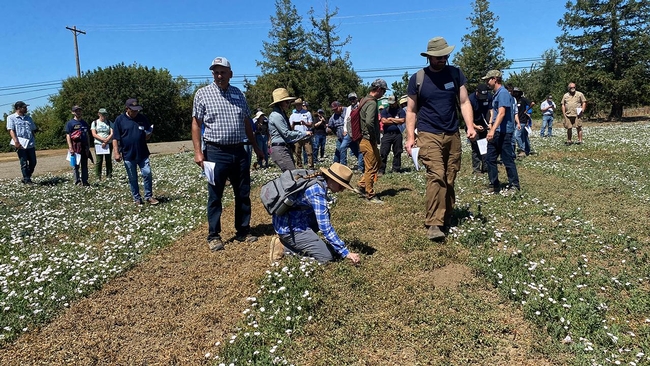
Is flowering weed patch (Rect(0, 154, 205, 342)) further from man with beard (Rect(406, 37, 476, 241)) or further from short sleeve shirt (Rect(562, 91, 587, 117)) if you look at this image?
short sleeve shirt (Rect(562, 91, 587, 117))

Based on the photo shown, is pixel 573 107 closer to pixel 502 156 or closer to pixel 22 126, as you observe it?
pixel 502 156

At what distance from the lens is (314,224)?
17.8 ft

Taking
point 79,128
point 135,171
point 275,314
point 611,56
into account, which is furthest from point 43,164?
point 611,56

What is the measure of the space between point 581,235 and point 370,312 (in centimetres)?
355

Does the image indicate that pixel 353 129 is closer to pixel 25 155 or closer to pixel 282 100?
pixel 282 100

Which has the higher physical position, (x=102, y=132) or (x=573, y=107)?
(x=573, y=107)

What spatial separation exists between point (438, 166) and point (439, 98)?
3.03 ft

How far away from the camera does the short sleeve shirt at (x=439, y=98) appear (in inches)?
226

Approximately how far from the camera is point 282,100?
269 inches

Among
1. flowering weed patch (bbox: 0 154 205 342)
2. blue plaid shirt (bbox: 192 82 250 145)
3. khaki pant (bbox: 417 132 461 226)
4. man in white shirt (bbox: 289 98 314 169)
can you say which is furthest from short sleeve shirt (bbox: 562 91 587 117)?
blue plaid shirt (bbox: 192 82 250 145)

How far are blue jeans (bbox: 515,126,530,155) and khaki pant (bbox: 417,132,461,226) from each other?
9.85 meters

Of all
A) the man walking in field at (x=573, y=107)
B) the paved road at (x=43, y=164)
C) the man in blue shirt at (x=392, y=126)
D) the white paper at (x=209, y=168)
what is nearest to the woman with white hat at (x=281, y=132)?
the white paper at (x=209, y=168)

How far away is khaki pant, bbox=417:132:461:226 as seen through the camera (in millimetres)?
5750

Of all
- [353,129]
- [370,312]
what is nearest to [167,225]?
[353,129]
